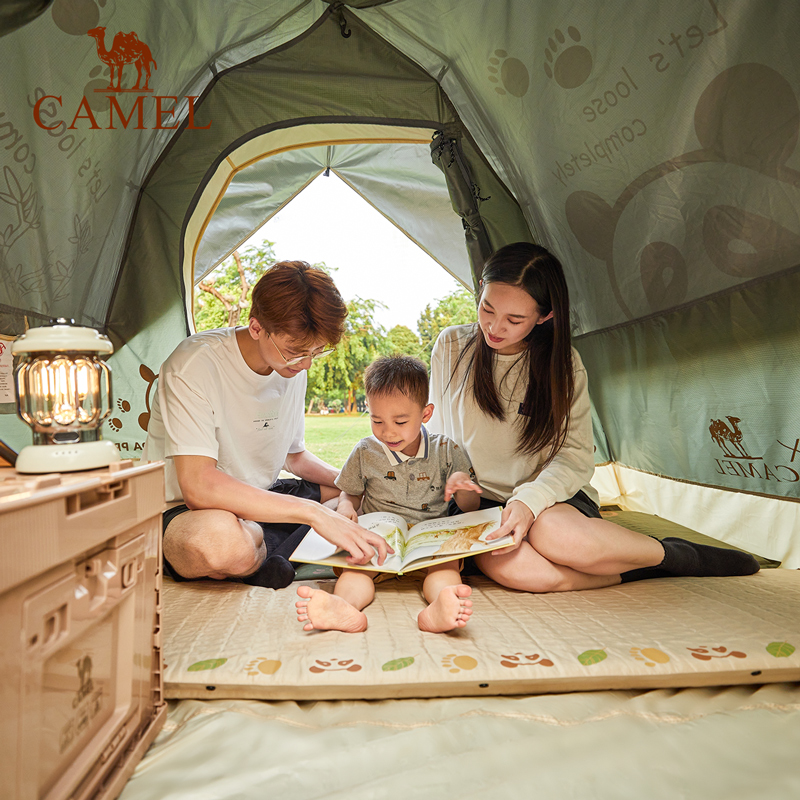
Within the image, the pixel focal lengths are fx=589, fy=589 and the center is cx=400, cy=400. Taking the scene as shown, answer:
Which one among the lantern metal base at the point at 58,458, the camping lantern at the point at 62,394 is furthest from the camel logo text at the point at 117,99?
the lantern metal base at the point at 58,458

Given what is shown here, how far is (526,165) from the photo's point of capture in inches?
73.7

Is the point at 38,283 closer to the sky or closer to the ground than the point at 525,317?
closer to the sky

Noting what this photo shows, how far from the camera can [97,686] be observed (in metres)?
0.63

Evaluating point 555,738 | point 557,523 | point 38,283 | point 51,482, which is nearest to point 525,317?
point 557,523

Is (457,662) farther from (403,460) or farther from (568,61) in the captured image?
(568,61)

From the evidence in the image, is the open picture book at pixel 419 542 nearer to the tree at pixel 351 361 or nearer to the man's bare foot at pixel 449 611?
the man's bare foot at pixel 449 611

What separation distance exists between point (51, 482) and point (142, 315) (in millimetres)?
1477

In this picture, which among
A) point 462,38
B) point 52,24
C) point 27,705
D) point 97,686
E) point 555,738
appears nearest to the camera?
point 27,705

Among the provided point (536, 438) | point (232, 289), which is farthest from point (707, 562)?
point (232, 289)

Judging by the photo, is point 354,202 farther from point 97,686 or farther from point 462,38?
point 97,686

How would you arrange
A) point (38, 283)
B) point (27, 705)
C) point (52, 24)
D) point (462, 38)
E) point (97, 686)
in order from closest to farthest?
1. point (27, 705)
2. point (97, 686)
3. point (52, 24)
4. point (38, 283)
5. point (462, 38)

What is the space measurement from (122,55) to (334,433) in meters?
4.38

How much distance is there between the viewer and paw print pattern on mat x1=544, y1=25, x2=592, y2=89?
1.50 meters

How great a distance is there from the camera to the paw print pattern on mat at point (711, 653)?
876 millimetres
